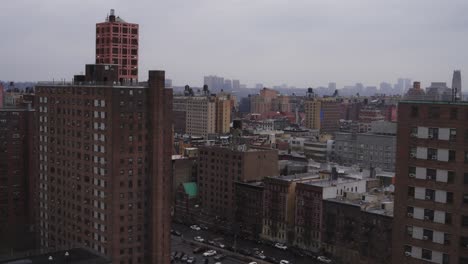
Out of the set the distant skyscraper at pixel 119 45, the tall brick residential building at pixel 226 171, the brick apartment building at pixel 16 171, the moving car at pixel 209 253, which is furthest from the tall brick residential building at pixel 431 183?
the tall brick residential building at pixel 226 171

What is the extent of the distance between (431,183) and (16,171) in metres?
86.4

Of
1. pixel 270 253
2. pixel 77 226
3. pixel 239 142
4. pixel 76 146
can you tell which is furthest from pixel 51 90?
pixel 239 142

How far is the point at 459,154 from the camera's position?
4250 cm

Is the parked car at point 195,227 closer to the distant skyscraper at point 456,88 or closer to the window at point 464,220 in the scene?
the distant skyscraper at point 456,88

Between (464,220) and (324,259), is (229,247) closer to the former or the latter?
(324,259)

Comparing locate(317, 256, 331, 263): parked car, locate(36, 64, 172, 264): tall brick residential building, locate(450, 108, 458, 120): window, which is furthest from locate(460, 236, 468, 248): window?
locate(317, 256, 331, 263): parked car

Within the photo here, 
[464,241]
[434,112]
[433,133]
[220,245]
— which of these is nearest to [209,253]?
[220,245]

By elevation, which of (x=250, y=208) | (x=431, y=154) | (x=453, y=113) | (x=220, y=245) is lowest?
(x=220, y=245)

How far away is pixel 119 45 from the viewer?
94.8 m

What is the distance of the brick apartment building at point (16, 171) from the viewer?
109 metres

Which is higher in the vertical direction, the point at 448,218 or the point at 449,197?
the point at 449,197

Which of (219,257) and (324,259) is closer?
(324,259)

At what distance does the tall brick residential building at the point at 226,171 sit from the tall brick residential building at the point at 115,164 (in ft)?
152

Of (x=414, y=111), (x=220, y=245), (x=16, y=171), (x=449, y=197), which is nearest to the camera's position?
(x=449, y=197)
